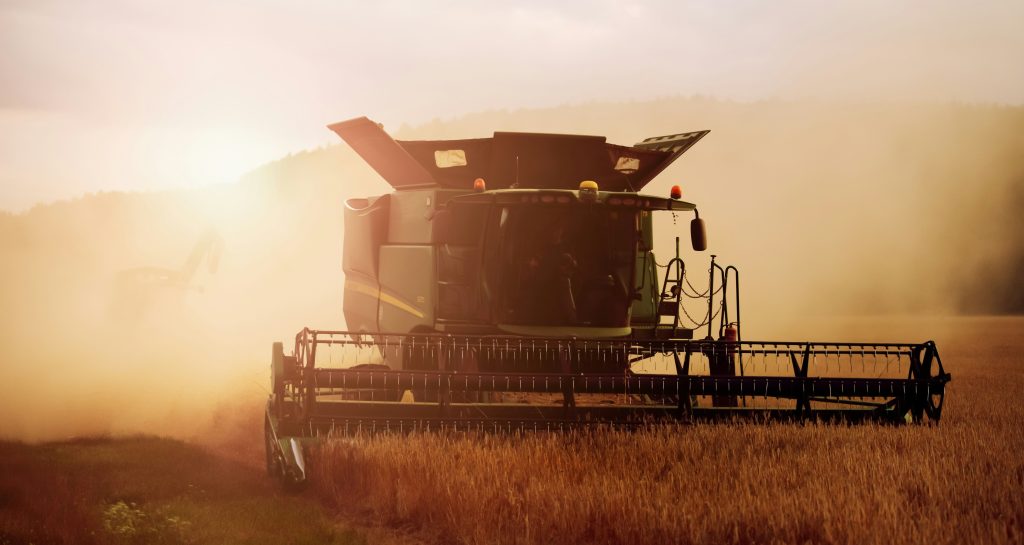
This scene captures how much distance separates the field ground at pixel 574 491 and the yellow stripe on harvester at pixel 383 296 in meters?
2.47

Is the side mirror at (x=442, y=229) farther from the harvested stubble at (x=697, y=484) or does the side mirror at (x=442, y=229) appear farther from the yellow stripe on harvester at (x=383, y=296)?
the harvested stubble at (x=697, y=484)

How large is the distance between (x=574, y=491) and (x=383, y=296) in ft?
19.0

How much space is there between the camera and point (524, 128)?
6581cm

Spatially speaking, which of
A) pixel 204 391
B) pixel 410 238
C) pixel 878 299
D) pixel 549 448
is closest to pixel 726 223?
pixel 878 299

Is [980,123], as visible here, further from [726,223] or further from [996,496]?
[996,496]

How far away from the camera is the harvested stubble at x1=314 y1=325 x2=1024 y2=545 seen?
6.43m

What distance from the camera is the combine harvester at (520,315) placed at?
9.89 meters

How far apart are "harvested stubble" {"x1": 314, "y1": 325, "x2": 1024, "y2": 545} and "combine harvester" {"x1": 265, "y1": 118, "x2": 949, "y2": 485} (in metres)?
0.44

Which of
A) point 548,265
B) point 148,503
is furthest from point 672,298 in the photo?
point 148,503

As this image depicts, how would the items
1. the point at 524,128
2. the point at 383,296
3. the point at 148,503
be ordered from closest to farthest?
the point at 148,503 < the point at 383,296 < the point at 524,128

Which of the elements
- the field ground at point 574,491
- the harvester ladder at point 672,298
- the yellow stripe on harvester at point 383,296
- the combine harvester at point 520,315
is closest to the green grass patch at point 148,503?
the field ground at point 574,491

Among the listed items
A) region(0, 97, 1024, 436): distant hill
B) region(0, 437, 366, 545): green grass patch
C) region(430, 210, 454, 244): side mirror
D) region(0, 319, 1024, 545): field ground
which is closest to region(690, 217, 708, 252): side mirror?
region(0, 319, 1024, 545): field ground

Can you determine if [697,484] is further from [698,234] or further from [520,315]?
[698,234]

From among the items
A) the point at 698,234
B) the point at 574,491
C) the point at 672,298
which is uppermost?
the point at 698,234
